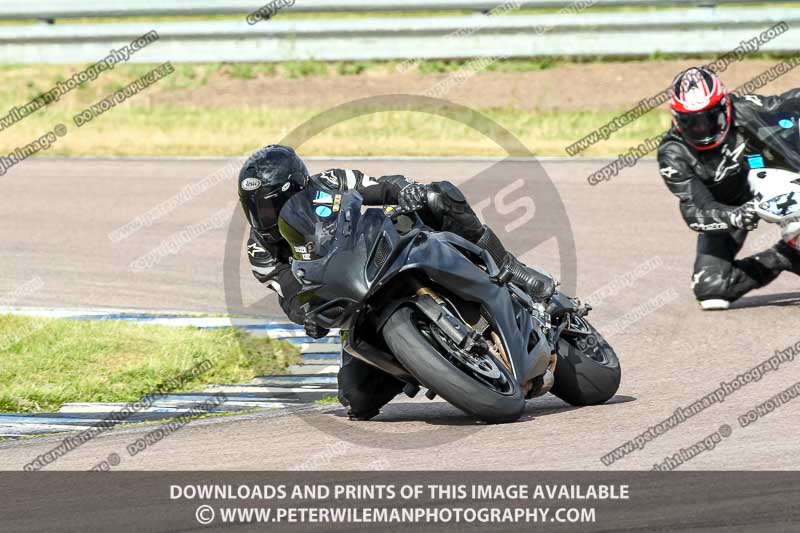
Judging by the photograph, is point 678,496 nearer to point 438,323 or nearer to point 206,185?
point 438,323

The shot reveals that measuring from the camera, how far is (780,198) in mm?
9891

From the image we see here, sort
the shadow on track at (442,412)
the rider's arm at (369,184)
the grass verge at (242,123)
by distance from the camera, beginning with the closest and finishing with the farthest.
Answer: the shadow on track at (442,412), the rider's arm at (369,184), the grass verge at (242,123)

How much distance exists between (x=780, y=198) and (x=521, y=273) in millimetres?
3419

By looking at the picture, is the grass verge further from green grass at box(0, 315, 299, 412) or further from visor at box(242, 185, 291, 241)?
visor at box(242, 185, 291, 241)

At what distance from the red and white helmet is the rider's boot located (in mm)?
3202

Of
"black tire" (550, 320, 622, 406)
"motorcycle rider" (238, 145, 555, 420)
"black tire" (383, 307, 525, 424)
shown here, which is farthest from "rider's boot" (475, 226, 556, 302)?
"black tire" (383, 307, 525, 424)

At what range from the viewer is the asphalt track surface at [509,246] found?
245 inches

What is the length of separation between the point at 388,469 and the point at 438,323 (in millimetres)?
749

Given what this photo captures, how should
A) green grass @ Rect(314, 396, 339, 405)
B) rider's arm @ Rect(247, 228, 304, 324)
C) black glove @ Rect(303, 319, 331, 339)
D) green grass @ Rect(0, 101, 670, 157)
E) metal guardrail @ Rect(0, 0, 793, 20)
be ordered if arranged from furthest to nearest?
metal guardrail @ Rect(0, 0, 793, 20)
green grass @ Rect(0, 101, 670, 157)
green grass @ Rect(314, 396, 339, 405)
rider's arm @ Rect(247, 228, 304, 324)
black glove @ Rect(303, 319, 331, 339)

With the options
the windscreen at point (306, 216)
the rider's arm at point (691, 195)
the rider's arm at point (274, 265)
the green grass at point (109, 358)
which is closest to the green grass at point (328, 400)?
the rider's arm at point (274, 265)

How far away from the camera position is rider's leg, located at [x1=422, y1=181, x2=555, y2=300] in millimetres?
6898

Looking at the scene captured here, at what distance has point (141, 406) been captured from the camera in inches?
319

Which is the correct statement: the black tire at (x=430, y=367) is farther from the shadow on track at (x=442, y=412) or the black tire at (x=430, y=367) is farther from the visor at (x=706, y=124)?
the visor at (x=706, y=124)

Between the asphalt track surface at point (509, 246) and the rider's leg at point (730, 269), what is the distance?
→ 0.60 feet
